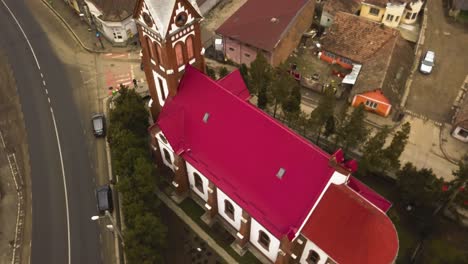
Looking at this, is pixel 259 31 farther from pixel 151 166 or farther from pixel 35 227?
pixel 35 227

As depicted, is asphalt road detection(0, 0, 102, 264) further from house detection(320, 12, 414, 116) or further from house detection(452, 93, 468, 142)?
house detection(452, 93, 468, 142)

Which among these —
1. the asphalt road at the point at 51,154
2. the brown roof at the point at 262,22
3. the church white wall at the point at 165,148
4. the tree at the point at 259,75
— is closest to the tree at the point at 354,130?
the tree at the point at 259,75

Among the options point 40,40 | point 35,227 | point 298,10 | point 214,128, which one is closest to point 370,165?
point 214,128

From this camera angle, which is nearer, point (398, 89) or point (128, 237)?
point (128, 237)

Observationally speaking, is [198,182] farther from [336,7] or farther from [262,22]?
[336,7]

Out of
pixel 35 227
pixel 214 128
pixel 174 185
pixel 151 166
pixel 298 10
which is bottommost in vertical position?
pixel 35 227

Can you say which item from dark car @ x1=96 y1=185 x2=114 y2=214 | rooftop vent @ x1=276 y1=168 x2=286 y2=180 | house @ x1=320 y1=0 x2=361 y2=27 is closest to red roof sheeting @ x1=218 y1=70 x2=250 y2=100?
rooftop vent @ x1=276 y1=168 x2=286 y2=180

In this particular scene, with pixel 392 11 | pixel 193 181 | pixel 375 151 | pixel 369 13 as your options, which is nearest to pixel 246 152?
pixel 193 181

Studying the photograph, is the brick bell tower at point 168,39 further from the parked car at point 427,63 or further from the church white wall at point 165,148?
the parked car at point 427,63
